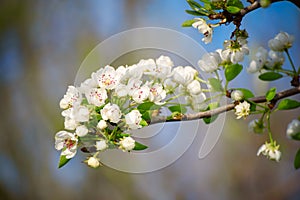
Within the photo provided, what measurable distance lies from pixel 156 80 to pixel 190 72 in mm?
63

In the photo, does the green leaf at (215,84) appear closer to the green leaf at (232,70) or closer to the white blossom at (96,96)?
the green leaf at (232,70)

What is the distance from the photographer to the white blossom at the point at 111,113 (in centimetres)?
67

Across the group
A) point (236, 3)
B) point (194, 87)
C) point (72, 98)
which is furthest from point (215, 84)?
point (72, 98)

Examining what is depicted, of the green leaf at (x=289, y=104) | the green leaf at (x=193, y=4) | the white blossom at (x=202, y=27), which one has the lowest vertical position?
the green leaf at (x=289, y=104)

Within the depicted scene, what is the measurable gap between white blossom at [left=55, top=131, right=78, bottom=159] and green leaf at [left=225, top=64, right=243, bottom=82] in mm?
282

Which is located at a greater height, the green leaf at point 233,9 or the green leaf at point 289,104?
the green leaf at point 233,9

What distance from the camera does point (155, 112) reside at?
750mm

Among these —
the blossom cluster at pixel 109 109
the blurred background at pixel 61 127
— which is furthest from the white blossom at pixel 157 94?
the blurred background at pixel 61 127

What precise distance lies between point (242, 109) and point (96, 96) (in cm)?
24

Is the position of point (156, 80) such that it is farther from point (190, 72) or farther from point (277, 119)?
point (277, 119)

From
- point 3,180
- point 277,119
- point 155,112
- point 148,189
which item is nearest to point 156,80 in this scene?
point 155,112

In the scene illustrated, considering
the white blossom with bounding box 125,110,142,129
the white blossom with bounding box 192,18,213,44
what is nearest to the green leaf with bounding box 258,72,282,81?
the white blossom with bounding box 192,18,213,44

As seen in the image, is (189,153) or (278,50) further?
(189,153)

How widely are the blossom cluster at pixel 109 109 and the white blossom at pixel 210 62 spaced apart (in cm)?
5
